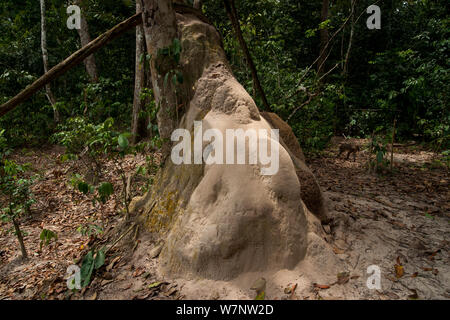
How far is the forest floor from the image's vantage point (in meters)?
1.99

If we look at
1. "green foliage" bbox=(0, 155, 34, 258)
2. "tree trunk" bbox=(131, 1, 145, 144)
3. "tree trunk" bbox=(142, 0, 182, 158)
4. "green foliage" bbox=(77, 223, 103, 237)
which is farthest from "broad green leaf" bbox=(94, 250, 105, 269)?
"tree trunk" bbox=(131, 1, 145, 144)

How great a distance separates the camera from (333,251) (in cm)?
233

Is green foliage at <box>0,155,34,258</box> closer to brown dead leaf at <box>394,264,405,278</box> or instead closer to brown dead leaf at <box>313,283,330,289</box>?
brown dead leaf at <box>313,283,330,289</box>

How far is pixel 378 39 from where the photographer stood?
11.2 m

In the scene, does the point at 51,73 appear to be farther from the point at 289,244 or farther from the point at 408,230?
the point at 408,230

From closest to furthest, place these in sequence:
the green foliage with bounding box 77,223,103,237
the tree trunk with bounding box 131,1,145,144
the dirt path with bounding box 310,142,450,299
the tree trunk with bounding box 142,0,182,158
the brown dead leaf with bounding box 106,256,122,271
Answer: the dirt path with bounding box 310,142,450,299, the brown dead leaf with bounding box 106,256,122,271, the tree trunk with bounding box 142,0,182,158, the green foliage with bounding box 77,223,103,237, the tree trunk with bounding box 131,1,145,144

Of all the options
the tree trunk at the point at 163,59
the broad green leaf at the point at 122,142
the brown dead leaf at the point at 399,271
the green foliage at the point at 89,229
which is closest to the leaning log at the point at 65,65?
the tree trunk at the point at 163,59

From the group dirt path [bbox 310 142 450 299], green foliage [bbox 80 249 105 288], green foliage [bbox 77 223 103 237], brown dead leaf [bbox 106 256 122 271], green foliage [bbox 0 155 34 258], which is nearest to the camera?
dirt path [bbox 310 142 450 299]

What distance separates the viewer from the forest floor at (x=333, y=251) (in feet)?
6.52

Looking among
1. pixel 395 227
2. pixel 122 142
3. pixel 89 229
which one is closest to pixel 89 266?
pixel 89 229

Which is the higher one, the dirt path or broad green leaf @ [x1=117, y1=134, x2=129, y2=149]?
broad green leaf @ [x1=117, y1=134, x2=129, y2=149]

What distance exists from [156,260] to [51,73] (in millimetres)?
1990

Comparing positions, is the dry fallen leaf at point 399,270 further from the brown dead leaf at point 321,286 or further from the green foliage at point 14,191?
the green foliage at point 14,191

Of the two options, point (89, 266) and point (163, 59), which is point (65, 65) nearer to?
point (163, 59)
